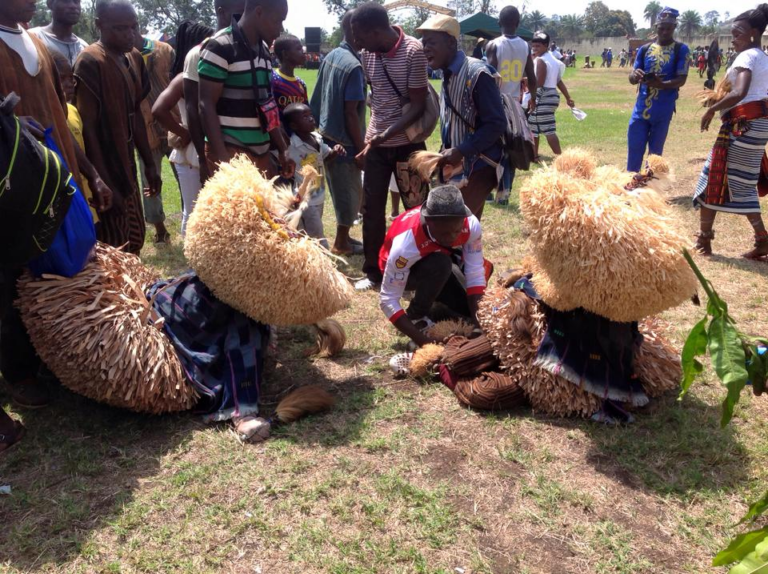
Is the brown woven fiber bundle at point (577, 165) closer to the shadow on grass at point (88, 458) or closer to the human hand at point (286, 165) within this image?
the shadow on grass at point (88, 458)

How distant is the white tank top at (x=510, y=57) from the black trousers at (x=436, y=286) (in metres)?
4.48

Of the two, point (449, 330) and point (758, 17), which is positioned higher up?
point (758, 17)

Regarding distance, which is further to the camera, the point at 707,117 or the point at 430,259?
the point at 707,117

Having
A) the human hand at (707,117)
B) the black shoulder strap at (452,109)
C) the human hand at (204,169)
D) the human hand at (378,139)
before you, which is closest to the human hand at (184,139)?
the human hand at (204,169)

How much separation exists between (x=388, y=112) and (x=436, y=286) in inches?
59.9

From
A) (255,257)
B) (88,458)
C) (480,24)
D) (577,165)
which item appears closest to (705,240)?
(577,165)

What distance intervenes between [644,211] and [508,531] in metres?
1.48

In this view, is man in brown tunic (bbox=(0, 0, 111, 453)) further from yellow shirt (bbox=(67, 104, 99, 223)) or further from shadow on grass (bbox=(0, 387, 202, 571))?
yellow shirt (bbox=(67, 104, 99, 223))

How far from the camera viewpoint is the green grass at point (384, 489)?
2.38 meters

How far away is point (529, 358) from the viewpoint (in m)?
3.23

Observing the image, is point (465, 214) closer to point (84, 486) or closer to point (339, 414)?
point (339, 414)

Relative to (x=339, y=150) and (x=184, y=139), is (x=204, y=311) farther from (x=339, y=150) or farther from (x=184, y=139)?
(x=339, y=150)

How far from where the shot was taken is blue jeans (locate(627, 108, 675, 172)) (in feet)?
23.5

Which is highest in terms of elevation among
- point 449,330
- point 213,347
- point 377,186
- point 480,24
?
point 480,24
